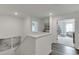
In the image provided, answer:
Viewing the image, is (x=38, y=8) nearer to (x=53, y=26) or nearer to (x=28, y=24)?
(x=28, y=24)

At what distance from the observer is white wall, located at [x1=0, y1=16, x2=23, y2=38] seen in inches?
175

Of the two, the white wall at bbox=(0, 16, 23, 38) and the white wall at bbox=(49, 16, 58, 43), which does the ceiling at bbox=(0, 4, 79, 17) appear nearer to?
the white wall at bbox=(0, 16, 23, 38)

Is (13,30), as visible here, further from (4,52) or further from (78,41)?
(78,41)

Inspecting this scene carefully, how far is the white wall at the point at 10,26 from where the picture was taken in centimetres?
445

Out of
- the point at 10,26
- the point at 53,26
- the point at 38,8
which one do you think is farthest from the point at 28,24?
the point at 53,26

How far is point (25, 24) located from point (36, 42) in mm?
2652

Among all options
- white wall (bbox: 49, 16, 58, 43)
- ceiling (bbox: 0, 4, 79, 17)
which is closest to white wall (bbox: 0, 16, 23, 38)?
ceiling (bbox: 0, 4, 79, 17)

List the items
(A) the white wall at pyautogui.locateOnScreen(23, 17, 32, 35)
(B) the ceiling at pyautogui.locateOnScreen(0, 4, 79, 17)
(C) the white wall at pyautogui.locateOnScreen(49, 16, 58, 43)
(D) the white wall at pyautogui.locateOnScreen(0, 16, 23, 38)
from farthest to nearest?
(C) the white wall at pyautogui.locateOnScreen(49, 16, 58, 43) → (D) the white wall at pyautogui.locateOnScreen(0, 16, 23, 38) → (A) the white wall at pyautogui.locateOnScreen(23, 17, 32, 35) → (B) the ceiling at pyautogui.locateOnScreen(0, 4, 79, 17)

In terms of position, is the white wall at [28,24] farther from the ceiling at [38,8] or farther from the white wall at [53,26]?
the white wall at [53,26]

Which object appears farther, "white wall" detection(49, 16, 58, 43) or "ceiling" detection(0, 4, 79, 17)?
"white wall" detection(49, 16, 58, 43)

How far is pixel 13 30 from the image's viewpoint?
4.86 metres

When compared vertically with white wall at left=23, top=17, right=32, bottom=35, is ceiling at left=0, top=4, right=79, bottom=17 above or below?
above
